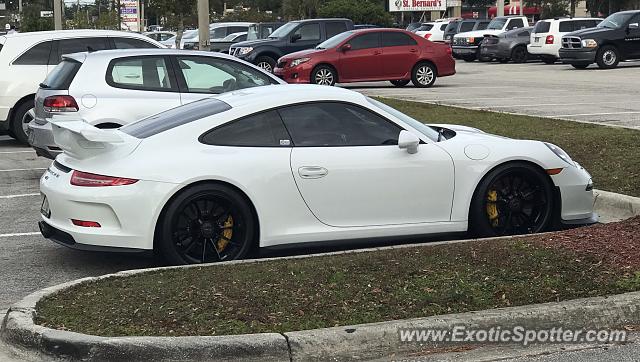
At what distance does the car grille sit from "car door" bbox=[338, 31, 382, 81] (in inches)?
336

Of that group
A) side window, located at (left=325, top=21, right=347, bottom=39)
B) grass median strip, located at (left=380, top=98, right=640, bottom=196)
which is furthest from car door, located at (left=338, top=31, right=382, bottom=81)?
grass median strip, located at (left=380, top=98, right=640, bottom=196)

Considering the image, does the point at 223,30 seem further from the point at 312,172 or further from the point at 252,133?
the point at 312,172

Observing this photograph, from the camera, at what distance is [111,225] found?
6688mm

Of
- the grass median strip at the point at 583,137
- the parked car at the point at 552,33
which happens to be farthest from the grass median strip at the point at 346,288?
the parked car at the point at 552,33

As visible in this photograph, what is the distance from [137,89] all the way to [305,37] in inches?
681

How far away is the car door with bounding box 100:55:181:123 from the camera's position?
10.9 meters

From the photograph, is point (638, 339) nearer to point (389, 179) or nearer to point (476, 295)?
point (476, 295)

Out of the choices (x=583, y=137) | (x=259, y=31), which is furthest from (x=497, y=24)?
(x=583, y=137)

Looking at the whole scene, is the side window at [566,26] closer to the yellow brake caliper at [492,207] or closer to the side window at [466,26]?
the side window at [466,26]

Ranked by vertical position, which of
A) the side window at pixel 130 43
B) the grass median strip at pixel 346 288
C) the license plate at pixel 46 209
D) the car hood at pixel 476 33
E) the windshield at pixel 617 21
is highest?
the windshield at pixel 617 21

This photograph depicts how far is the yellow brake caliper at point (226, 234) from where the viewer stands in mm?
6863

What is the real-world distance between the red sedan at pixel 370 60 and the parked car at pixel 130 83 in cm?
1191

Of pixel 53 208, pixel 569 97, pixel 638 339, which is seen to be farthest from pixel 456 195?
pixel 569 97

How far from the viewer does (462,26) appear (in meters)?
42.9
